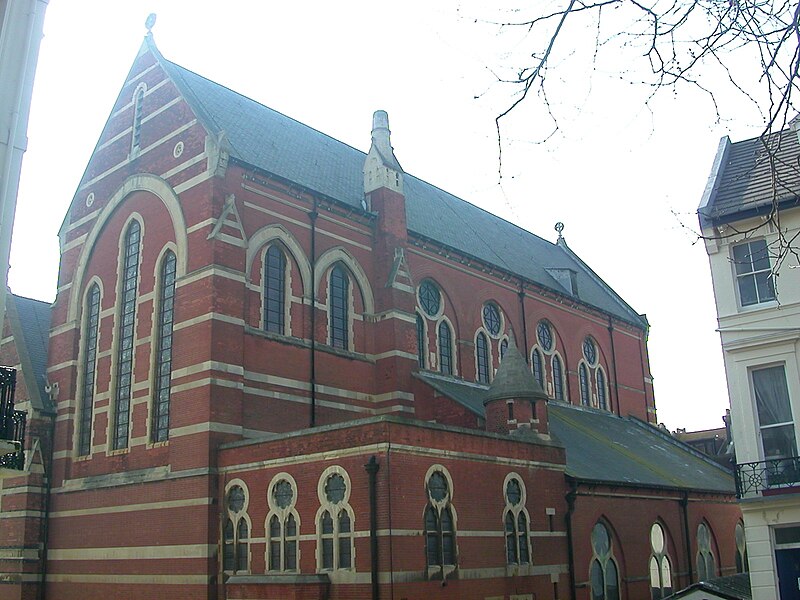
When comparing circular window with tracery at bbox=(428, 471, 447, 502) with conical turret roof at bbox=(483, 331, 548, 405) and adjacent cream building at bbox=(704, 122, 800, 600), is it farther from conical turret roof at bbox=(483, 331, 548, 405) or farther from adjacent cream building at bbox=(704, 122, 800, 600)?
adjacent cream building at bbox=(704, 122, 800, 600)

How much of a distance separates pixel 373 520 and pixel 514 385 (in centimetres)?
770

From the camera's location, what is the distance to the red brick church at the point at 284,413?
19141 millimetres

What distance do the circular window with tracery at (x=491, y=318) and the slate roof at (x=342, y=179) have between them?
1774 mm

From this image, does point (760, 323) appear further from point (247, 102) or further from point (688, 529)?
point (247, 102)

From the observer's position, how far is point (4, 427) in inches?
469

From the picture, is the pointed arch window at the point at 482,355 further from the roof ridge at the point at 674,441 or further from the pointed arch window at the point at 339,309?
the roof ridge at the point at 674,441

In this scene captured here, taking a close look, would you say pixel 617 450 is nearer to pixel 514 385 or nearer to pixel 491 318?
pixel 491 318

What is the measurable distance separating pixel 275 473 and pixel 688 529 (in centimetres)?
1551

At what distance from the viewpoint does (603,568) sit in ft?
79.5

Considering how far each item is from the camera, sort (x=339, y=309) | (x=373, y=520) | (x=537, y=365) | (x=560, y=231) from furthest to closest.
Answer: (x=560, y=231) → (x=537, y=365) → (x=339, y=309) → (x=373, y=520)

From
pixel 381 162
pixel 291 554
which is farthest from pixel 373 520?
pixel 381 162

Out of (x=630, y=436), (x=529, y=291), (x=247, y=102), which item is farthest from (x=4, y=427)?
(x=630, y=436)

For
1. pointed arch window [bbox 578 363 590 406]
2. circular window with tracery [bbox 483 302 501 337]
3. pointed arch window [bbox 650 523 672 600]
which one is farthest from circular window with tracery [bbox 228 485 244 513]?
pointed arch window [bbox 578 363 590 406]

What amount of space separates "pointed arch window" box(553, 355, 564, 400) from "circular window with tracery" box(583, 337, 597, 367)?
2.76m
